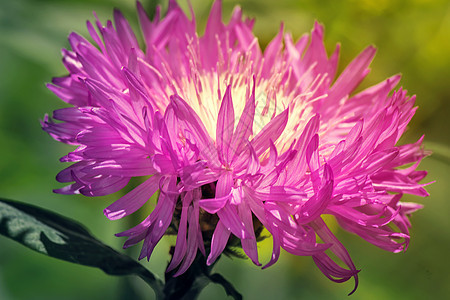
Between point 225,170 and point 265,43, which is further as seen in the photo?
point 265,43

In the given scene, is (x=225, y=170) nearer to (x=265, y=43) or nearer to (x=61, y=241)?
(x=61, y=241)

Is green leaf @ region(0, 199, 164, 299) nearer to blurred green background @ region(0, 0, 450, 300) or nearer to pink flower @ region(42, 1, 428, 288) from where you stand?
pink flower @ region(42, 1, 428, 288)

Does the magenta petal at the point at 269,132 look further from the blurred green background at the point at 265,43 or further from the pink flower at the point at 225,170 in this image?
the blurred green background at the point at 265,43

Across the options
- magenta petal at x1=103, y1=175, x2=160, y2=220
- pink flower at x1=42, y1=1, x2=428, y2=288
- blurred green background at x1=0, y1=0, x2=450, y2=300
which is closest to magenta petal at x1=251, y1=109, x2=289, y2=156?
pink flower at x1=42, y1=1, x2=428, y2=288

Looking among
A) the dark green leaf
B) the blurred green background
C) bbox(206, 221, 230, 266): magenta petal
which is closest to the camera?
bbox(206, 221, 230, 266): magenta petal

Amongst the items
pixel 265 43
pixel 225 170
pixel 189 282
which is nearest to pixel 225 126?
pixel 225 170

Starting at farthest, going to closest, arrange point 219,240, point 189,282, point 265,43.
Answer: point 265,43
point 189,282
point 219,240

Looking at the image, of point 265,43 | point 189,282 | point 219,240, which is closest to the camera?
point 219,240
